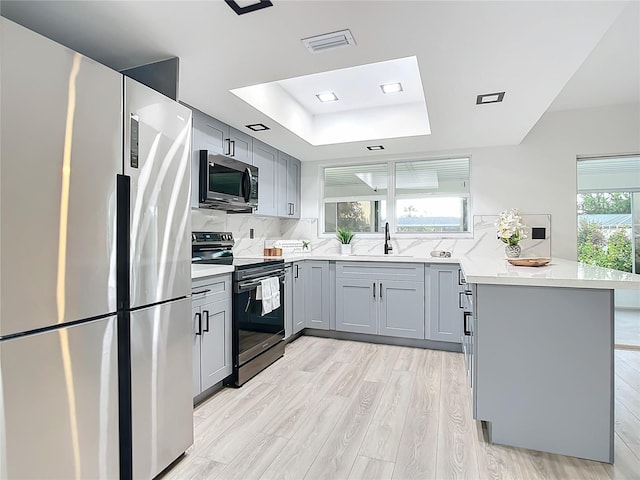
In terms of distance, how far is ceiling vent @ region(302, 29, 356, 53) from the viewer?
179 cm

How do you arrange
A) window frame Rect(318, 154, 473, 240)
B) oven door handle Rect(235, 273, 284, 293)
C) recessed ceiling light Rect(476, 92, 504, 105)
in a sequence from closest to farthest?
recessed ceiling light Rect(476, 92, 504, 105), oven door handle Rect(235, 273, 284, 293), window frame Rect(318, 154, 473, 240)

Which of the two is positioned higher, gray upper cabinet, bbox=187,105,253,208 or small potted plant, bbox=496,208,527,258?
gray upper cabinet, bbox=187,105,253,208

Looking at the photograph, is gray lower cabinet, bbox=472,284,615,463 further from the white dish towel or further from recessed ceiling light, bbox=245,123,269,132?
recessed ceiling light, bbox=245,123,269,132

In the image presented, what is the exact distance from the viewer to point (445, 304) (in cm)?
355

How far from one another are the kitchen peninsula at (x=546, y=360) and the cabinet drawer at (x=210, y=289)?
162 centimetres

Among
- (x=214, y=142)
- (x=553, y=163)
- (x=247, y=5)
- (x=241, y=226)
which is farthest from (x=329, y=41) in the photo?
(x=553, y=163)

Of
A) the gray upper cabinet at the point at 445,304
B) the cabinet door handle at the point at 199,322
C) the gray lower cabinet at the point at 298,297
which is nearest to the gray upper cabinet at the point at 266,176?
the gray lower cabinet at the point at 298,297

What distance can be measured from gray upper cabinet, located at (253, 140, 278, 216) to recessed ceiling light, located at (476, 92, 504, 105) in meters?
2.08

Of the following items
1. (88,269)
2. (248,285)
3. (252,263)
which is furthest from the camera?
(252,263)

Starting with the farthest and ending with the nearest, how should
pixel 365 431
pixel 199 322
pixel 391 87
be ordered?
pixel 391 87, pixel 199 322, pixel 365 431

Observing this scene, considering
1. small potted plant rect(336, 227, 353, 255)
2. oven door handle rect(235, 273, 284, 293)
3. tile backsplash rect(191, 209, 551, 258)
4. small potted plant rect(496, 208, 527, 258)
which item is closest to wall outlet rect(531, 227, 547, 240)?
tile backsplash rect(191, 209, 551, 258)

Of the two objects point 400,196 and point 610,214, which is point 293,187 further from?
point 610,214

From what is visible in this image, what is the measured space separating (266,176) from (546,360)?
117 inches

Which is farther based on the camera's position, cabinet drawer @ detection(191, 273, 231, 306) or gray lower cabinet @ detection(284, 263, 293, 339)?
gray lower cabinet @ detection(284, 263, 293, 339)
